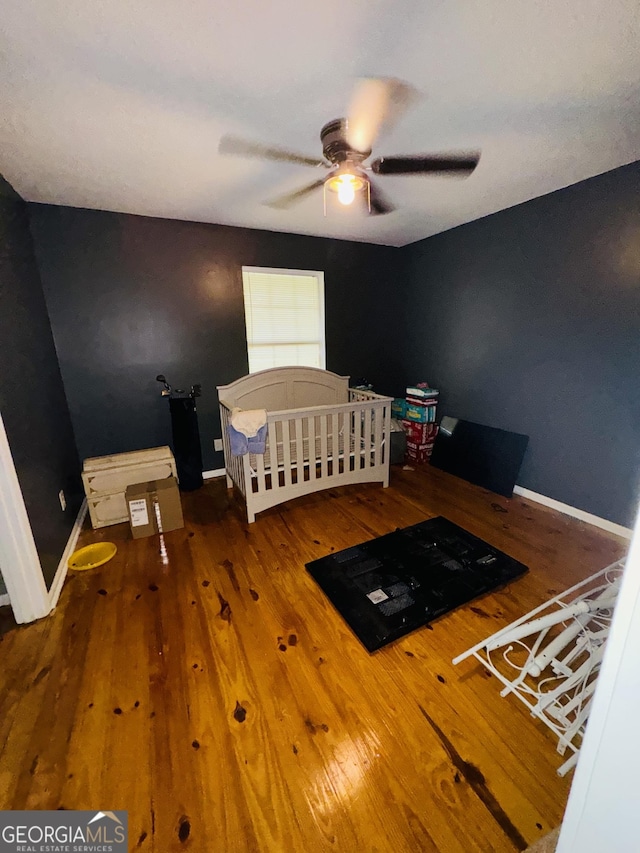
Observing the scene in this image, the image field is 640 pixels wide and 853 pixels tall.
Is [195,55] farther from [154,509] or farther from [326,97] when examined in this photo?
[154,509]

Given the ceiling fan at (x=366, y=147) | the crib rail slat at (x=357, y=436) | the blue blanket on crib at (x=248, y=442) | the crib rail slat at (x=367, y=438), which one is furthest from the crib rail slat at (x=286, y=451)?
the ceiling fan at (x=366, y=147)

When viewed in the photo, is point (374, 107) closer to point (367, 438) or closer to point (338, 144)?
point (338, 144)

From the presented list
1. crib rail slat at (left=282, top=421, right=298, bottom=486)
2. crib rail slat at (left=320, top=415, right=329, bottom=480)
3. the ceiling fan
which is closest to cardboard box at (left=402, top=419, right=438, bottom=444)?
crib rail slat at (left=320, top=415, right=329, bottom=480)

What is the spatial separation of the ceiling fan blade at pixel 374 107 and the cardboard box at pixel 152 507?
249 cm

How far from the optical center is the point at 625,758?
52 centimetres

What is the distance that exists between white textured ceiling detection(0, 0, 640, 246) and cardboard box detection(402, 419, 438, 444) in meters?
2.27

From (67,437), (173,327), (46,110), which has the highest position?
(46,110)

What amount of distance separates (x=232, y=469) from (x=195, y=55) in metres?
2.58

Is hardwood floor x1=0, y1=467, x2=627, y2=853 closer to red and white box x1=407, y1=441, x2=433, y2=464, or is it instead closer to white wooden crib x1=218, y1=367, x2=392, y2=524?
white wooden crib x1=218, y1=367, x2=392, y2=524

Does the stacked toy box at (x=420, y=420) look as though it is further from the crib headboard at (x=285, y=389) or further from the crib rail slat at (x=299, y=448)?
the crib rail slat at (x=299, y=448)

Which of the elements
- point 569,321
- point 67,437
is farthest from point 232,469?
point 569,321

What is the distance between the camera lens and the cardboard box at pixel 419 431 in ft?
12.6

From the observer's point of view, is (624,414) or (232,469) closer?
(624,414)

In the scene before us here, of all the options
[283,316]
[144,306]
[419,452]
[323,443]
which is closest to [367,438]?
[323,443]
